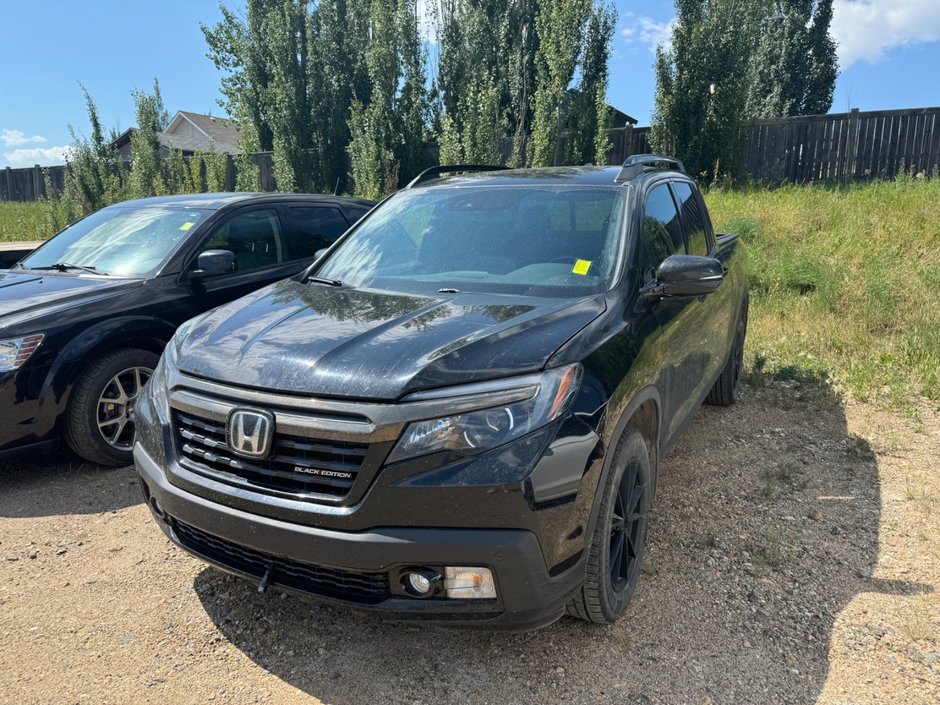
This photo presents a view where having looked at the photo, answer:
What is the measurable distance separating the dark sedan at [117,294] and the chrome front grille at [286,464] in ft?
6.95

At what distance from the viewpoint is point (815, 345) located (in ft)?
21.8

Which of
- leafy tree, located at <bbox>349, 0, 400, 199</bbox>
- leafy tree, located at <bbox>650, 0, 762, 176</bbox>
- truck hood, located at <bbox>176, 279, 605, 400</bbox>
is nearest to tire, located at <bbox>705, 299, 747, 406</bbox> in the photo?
truck hood, located at <bbox>176, 279, 605, 400</bbox>

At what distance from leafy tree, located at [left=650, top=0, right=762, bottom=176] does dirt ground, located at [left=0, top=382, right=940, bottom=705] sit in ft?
33.5

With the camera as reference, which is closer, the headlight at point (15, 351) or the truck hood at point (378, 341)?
the truck hood at point (378, 341)

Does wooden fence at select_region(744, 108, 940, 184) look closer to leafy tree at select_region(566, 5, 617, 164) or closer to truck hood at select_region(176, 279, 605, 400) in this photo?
leafy tree at select_region(566, 5, 617, 164)

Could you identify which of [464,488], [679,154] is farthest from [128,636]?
[679,154]

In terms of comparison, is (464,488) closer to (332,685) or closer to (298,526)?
(298,526)

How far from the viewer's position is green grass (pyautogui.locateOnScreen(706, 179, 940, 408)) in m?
6.06

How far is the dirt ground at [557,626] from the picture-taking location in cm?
238

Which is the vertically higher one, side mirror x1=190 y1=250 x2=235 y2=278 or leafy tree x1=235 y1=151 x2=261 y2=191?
leafy tree x1=235 y1=151 x2=261 y2=191

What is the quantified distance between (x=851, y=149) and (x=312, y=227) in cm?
1096

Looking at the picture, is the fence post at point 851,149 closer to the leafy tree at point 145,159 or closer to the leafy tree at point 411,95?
the leafy tree at point 411,95

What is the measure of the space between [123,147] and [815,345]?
158 ft

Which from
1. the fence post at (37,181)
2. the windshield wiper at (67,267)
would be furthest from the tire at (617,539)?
the fence post at (37,181)
